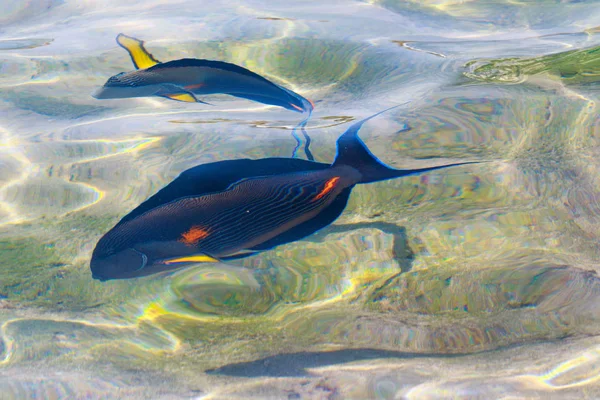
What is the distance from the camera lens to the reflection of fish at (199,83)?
2.88m

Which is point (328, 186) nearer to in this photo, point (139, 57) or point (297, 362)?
point (297, 362)

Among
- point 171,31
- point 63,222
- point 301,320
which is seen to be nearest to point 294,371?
point 301,320

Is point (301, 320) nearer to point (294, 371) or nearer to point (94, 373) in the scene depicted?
point (294, 371)

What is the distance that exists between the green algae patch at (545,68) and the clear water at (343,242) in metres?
0.03

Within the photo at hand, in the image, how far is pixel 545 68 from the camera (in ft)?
12.2

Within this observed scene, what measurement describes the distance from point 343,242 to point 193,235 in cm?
85

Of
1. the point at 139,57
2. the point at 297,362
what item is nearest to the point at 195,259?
the point at 297,362

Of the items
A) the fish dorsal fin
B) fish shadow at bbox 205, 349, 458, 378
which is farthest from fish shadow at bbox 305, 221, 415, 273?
the fish dorsal fin

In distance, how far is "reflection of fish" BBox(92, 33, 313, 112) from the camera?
288 centimetres

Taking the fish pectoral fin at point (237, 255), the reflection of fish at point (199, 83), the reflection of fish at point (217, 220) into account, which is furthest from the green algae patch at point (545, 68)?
the fish pectoral fin at point (237, 255)

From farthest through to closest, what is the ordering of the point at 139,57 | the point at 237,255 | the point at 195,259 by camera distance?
the point at 139,57
the point at 237,255
the point at 195,259

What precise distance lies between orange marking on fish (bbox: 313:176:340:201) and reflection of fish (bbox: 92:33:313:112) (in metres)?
1.07

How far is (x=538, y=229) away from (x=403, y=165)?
2.76ft

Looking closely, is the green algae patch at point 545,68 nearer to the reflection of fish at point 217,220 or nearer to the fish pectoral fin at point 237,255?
the reflection of fish at point 217,220
